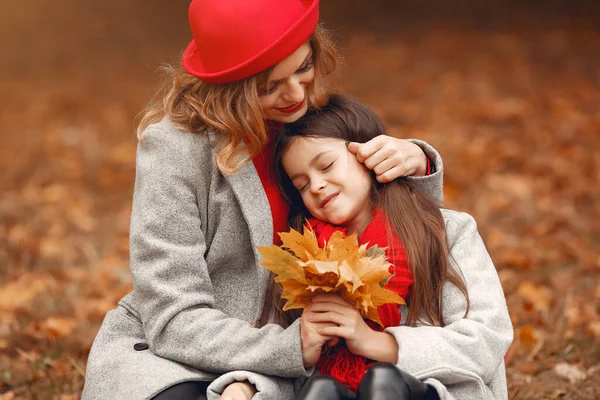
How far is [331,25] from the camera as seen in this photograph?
472 inches

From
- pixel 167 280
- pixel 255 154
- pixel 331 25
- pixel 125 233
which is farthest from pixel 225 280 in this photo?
pixel 331 25

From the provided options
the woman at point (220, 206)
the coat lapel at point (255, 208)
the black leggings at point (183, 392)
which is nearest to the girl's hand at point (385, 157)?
the woman at point (220, 206)

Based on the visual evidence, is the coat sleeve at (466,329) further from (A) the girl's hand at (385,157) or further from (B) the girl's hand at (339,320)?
(A) the girl's hand at (385,157)

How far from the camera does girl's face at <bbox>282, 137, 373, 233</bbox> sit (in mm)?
2551

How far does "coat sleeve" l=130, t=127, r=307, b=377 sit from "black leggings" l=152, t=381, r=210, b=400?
72 millimetres

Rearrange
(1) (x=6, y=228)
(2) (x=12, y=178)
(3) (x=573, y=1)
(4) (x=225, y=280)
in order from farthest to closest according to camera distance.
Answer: (3) (x=573, y=1) → (2) (x=12, y=178) → (1) (x=6, y=228) → (4) (x=225, y=280)

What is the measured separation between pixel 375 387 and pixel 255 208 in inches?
30.0

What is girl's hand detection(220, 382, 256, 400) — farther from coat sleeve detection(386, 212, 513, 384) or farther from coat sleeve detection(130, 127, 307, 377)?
coat sleeve detection(386, 212, 513, 384)

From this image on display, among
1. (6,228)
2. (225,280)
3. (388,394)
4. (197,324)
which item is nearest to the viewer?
(388,394)

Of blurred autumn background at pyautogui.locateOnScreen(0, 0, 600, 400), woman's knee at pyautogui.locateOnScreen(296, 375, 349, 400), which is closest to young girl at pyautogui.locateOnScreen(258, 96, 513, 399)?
woman's knee at pyautogui.locateOnScreen(296, 375, 349, 400)

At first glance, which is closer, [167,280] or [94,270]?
[167,280]

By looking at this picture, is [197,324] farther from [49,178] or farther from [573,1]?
[573,1]

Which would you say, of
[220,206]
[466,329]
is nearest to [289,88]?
[220,206]

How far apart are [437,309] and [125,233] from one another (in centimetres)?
361
